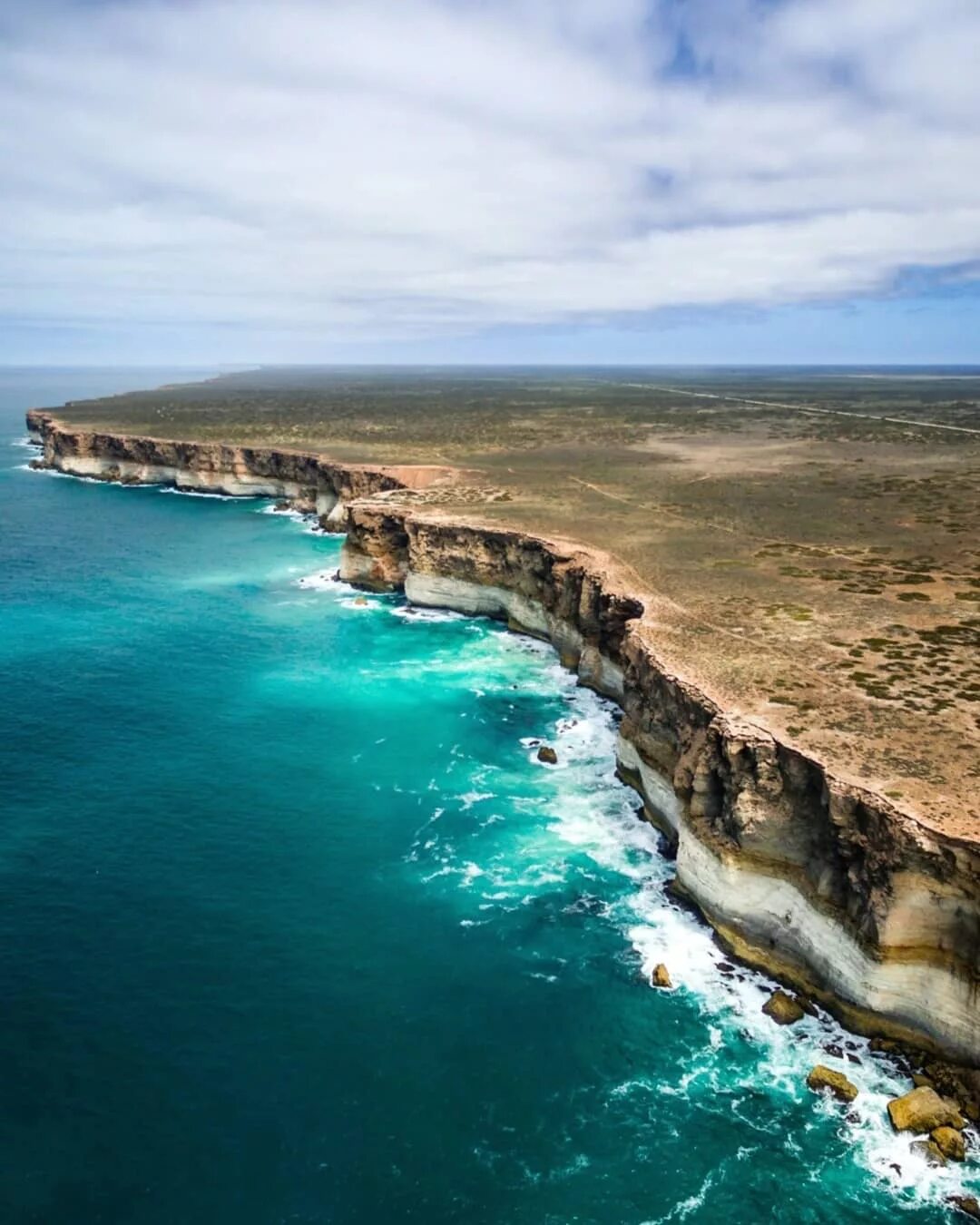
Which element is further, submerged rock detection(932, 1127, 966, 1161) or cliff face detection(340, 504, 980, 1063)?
cliff face detection(340, 504, 980, 1063)

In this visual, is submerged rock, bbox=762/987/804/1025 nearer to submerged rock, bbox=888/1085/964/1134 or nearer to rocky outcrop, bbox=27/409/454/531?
submerged rock, bbox=888/1085/964/1134

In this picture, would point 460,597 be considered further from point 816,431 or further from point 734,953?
point 816,431

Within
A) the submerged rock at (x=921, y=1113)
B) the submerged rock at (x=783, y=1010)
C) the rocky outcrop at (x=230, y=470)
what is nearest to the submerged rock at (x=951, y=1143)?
the submerged rock at (x=921, y=1113)

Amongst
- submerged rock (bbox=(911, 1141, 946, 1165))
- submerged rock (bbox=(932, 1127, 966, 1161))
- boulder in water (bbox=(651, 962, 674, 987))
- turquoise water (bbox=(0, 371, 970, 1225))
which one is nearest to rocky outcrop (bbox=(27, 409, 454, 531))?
turquoise water (bbox=(0, 371, 970, 1225))

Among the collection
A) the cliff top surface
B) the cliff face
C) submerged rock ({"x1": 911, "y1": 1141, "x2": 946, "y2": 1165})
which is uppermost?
the cliff top surface

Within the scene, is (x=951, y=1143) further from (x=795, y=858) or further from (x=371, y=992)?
(x=371, y=992)

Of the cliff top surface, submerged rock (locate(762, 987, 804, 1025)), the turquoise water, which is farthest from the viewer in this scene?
the cliff top surface

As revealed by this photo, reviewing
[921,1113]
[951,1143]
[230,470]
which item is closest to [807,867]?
[921,1113]

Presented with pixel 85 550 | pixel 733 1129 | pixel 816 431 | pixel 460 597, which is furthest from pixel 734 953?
pixel 816 431

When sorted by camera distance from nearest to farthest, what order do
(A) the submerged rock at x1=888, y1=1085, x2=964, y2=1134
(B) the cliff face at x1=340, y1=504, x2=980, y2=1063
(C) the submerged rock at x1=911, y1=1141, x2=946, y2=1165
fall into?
(C) the submerged rock at x1=911, y1=1141, x2=946, y2=1165
(A) the submerged rock at x1=888, y1=1085, x2=964, y2=1134
(B) the cliff face at x1=340, y1=504, x2=980, y2=1063
